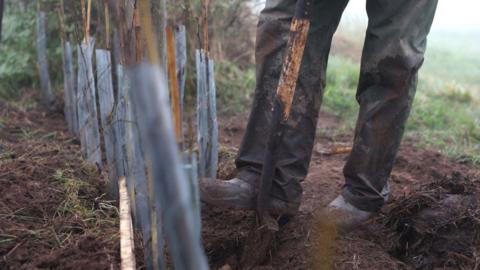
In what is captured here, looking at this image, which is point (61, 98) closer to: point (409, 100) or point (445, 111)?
point (409, 100)

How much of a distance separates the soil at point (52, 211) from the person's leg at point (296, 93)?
21.1 inches

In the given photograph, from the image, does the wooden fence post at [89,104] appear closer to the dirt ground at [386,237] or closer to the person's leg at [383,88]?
the dirt ground at [386,237]

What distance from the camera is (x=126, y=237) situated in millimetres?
1345

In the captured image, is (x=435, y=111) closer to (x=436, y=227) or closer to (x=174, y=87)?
(x=436, y=227)

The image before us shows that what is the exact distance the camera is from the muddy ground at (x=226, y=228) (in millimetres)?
1417

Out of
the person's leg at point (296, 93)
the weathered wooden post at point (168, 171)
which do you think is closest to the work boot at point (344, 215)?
the person's leg at point (296, 93)

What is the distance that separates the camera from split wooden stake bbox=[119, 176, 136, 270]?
124 cm

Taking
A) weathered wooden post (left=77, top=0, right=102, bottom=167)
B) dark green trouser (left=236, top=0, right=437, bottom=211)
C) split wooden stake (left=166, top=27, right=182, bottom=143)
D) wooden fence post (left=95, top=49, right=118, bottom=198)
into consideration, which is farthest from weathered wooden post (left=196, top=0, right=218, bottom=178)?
split wooden stake (left=166, top=27, right=182, bottom=143)

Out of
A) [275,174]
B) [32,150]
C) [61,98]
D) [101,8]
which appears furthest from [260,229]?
[61,98]

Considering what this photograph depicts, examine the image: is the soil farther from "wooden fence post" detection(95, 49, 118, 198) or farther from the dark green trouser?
the dark green trouser

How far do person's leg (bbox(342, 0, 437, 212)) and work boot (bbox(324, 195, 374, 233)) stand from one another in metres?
0.02

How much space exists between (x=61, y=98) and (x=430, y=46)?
773 centimetres

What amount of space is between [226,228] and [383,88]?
732 millimetres

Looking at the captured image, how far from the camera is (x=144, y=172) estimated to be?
1.26 metres
